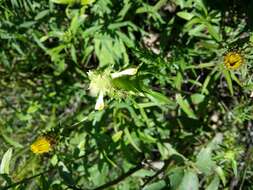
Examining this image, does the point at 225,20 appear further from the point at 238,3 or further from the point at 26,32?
the point at 26,32

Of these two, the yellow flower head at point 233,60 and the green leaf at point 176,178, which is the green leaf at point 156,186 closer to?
the green leaf at point 176,178

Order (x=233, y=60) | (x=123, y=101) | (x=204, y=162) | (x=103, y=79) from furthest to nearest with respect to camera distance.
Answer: (x=123, y=101), (x=233, y=60), (x=204, y=162), (x=103, y=79)

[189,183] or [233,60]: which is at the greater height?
[233,60]

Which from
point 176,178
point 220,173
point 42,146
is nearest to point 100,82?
point 176,178

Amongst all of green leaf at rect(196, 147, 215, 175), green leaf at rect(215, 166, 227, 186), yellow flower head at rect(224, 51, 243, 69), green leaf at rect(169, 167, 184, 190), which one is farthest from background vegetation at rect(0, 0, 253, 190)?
green leaf at rect(169, 167, 184, 190)

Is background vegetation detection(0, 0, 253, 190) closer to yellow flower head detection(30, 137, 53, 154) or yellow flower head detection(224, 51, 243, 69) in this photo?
yellow flower head detection(30, 137, 53, 154)

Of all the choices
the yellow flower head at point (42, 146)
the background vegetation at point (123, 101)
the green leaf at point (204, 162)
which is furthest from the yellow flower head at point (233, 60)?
the yellow flower head at point (42, 146)

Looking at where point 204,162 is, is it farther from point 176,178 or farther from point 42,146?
point 42,146

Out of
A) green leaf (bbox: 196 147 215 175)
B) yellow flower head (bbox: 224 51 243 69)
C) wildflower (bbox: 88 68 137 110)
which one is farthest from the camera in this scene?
yellow flower head (bbox: 224 51 243 69)
